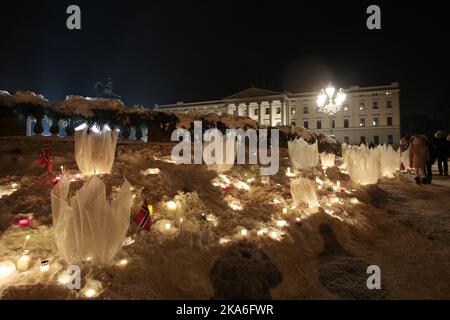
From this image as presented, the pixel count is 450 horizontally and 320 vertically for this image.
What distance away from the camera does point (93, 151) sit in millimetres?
5465

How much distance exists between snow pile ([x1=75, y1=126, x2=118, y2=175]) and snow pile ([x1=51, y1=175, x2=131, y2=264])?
2.04m

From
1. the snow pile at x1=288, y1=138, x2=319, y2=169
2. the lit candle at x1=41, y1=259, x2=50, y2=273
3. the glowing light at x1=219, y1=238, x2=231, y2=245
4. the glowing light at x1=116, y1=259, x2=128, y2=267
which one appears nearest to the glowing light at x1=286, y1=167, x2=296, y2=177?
the snow pile at x1=288, y1=138, x2=319, y2=169

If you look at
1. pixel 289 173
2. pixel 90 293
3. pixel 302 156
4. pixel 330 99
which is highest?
pixel 330 99

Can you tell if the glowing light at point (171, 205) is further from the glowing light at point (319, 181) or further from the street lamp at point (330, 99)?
the street lamp at point (330, 99)

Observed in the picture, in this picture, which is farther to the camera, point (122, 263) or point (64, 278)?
point (122, 263)

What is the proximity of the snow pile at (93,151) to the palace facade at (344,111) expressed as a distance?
53665mm

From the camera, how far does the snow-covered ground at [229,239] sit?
11.3ft

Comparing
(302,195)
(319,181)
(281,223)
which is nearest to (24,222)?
(281,223)

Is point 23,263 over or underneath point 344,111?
underneath

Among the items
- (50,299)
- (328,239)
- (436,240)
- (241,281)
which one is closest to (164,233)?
(241,281)

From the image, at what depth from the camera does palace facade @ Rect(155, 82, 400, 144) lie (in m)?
59.5

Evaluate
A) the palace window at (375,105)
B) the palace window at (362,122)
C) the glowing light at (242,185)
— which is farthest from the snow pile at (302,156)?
the palace window at (375,105)

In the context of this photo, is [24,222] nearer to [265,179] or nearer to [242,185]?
[242,185]

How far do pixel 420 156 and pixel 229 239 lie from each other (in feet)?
28.6
